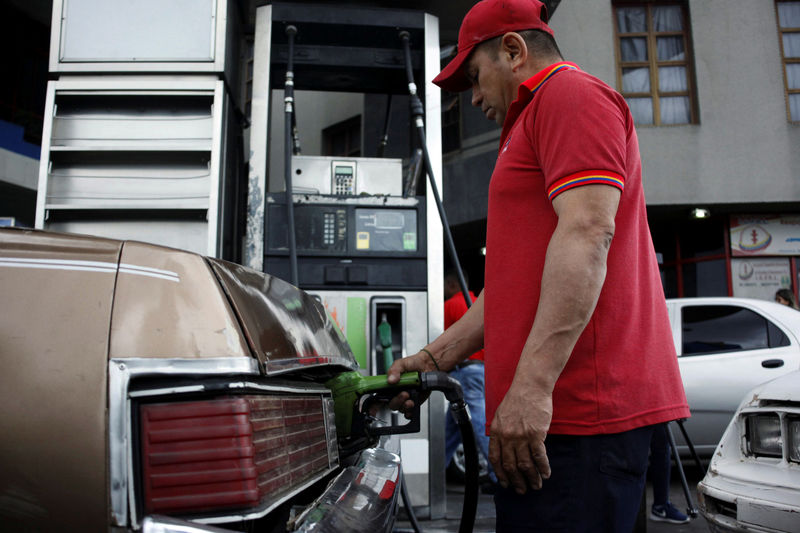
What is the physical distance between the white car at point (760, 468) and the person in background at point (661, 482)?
179 centimetres

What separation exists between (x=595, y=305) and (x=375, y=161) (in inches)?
116

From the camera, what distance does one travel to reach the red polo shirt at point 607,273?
1348 mm

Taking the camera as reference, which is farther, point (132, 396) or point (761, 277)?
point (761, 277)

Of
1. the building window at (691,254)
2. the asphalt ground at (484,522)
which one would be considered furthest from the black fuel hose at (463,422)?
the building window at (691,254)

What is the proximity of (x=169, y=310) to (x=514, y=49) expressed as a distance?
1122 millimetres

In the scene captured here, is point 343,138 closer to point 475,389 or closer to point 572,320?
point 475,389

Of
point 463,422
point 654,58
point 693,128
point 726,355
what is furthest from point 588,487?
point 654,58

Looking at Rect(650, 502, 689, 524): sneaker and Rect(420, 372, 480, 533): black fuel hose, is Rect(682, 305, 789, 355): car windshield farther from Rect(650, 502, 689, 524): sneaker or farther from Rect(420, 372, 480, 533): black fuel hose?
Rect(420, 372, 480, 533): black fuel hose

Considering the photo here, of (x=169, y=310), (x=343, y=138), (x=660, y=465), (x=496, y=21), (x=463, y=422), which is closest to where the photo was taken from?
(x=169, y=310)

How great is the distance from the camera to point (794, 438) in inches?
84.7

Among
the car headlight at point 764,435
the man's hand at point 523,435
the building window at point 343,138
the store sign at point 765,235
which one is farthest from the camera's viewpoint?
the building window at point 343,138

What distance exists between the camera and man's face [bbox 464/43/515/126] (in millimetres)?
1695

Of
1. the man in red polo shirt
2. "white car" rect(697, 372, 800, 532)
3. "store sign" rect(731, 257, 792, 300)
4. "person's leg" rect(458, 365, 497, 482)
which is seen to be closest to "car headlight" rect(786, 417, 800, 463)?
"white car" rect(697, 372, 800, 532)

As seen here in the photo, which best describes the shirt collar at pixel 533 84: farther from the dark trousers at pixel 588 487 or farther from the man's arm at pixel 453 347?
the dark trousers at pixel 588 487
